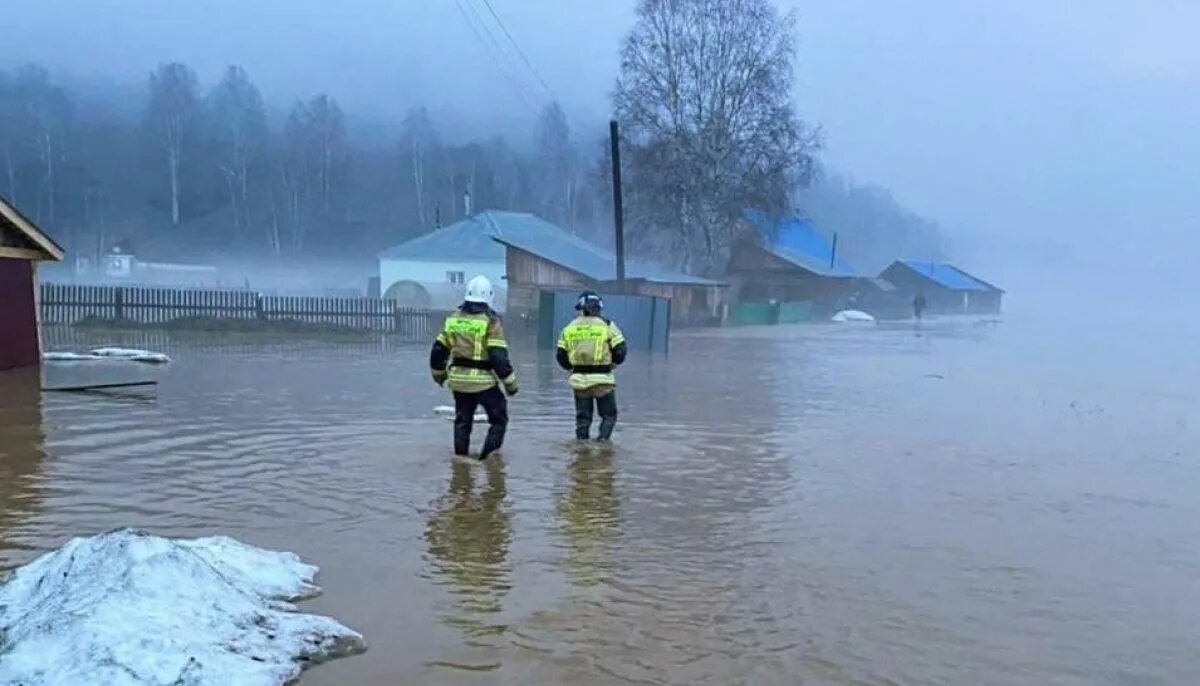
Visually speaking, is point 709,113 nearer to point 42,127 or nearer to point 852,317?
point 852,317

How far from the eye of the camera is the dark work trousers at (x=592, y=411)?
38.0 ft

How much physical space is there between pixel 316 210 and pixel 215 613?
101000 millimetres

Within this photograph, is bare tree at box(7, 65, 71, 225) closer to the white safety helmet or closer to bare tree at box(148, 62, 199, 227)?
bare tree at box(148, 62, 199, 227)

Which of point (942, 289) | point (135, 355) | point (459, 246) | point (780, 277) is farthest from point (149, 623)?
point (942, 289)

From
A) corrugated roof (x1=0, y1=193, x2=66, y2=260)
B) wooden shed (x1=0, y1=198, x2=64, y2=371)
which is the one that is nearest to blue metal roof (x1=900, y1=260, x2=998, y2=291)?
corrugated roof (x1=0, y1=193, x2=66, y2=260)

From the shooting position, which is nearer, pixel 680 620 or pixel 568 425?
pixel 680 620

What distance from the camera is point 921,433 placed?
14.0 meters

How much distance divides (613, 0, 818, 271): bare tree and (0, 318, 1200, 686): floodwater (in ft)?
120

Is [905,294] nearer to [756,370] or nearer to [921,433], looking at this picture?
[756,370]

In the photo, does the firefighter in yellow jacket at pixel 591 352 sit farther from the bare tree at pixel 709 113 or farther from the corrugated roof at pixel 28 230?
the bare tree at pixel 709 113

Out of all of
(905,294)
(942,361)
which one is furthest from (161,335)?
(905,294)

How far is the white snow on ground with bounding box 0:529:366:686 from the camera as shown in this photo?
4.45 metres

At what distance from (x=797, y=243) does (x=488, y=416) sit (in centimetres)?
7283

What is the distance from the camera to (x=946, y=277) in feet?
314
